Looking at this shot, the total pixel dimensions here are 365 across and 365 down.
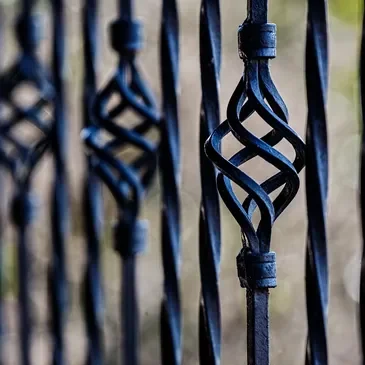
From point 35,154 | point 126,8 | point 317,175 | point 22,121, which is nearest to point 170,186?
point 317,175

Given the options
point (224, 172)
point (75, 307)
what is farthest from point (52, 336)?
point (75, 307)

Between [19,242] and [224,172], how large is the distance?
89cm

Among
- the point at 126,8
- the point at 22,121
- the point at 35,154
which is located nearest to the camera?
the point at 126,8

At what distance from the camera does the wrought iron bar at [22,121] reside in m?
1.45

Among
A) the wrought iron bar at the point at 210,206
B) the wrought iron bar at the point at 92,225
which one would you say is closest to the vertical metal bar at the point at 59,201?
the wrought iron bar at the point at 92,225

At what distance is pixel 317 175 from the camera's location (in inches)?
30.5

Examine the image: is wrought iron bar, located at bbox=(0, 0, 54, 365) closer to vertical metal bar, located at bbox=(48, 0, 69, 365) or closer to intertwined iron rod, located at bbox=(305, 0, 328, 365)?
vertical metal bar, located at bbox=(48, 0, 69, 365)

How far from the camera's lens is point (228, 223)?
2.83 metres

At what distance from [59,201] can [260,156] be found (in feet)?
2.33

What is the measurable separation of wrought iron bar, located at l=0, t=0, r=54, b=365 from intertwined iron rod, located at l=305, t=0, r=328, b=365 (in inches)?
28.8

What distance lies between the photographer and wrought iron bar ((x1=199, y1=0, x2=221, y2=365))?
836 millimetres

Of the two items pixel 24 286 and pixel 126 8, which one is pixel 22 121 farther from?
pixel 126 8

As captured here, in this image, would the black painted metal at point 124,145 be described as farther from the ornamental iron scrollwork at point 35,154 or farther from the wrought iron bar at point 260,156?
the wrought iron bar at point 260,156

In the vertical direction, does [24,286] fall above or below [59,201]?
below
